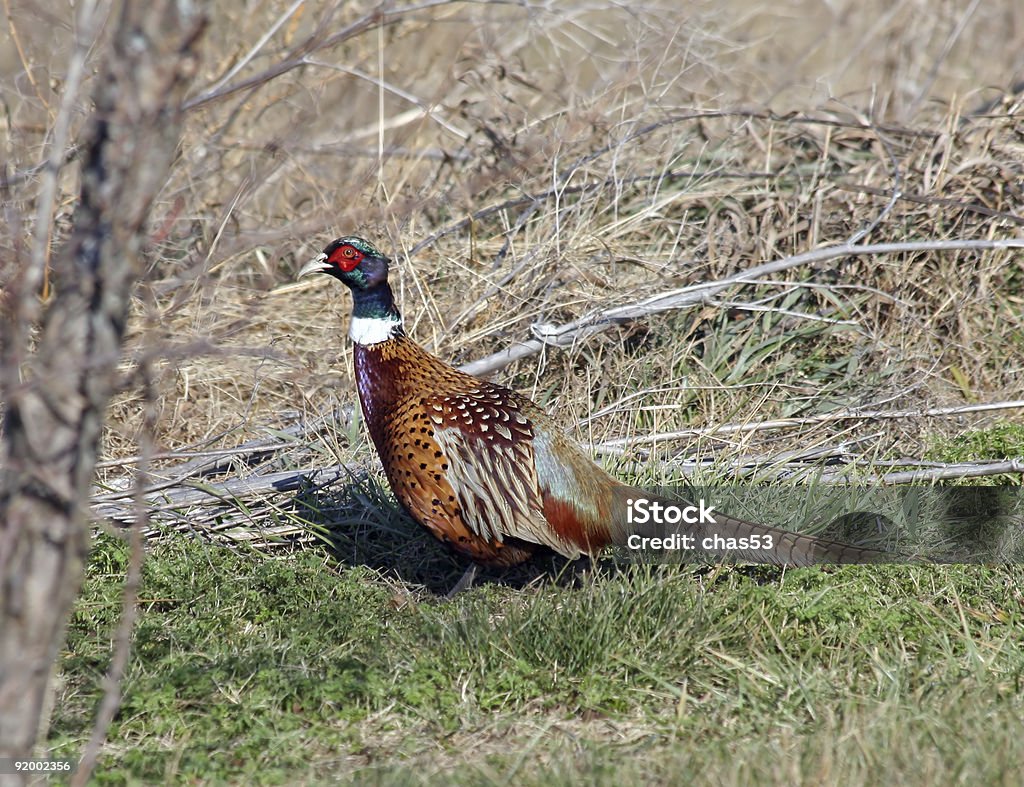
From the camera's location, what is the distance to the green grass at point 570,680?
2.61 metres

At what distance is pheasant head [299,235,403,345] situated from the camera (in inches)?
153

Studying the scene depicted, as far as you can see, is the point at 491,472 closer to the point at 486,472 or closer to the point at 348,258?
the point at 486,472

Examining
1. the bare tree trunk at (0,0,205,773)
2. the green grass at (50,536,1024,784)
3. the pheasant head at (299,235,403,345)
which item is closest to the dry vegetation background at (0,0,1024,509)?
the pheasant head at (299,235,403,345)

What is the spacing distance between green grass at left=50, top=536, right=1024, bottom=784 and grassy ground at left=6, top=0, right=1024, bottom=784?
11mm

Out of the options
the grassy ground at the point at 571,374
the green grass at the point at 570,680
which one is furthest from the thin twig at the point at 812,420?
the green grass at the point at 570,680

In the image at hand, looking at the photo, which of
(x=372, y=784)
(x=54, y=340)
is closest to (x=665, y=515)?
(x=372, y=784)

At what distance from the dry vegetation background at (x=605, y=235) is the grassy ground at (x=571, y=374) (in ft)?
0.07

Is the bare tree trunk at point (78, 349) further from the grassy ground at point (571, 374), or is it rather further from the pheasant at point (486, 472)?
the pheasant at point (486, 472)

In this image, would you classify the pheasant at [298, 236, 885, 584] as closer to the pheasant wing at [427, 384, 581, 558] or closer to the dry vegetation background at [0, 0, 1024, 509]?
the pheasant wing at [427, 384, 581, 558]

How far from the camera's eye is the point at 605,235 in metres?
5.32

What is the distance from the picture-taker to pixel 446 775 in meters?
2.60

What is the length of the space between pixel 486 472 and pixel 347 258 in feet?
2.77

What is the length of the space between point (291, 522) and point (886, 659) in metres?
2.03

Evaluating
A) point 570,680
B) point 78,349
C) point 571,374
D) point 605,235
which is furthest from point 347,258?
point 78,349
